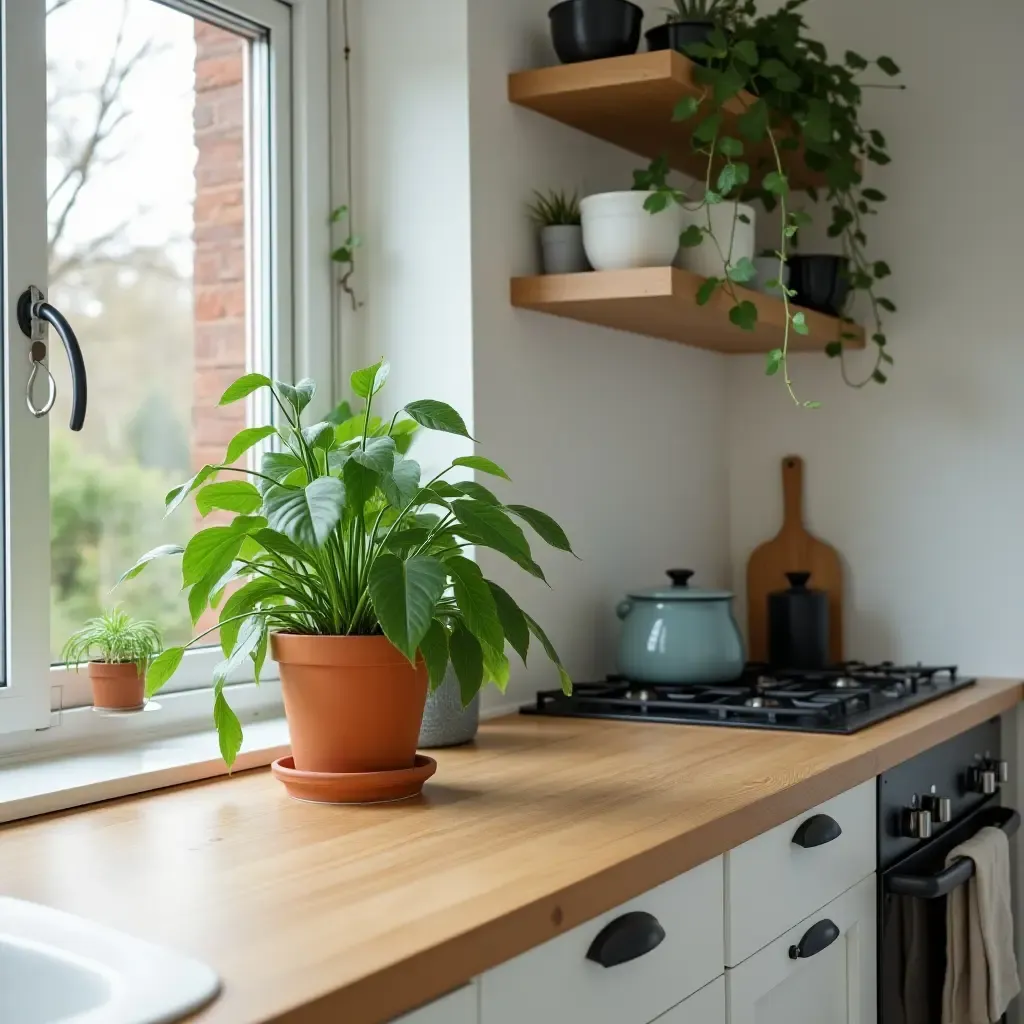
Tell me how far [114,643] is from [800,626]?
1331 millimetres

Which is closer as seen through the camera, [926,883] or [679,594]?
[926,883]

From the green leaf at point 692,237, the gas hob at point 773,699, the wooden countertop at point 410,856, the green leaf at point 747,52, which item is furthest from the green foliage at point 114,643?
the green leaf at point 747,52

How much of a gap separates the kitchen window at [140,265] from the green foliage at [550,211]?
34cm

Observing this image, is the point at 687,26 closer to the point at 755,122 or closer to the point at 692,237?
the point at 755,122

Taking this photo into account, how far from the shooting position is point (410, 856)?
1.21 metres

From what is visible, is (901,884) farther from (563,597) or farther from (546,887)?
→ (546,887)

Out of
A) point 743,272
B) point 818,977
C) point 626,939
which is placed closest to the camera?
point 626,939

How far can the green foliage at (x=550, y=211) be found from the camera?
2.16 meters

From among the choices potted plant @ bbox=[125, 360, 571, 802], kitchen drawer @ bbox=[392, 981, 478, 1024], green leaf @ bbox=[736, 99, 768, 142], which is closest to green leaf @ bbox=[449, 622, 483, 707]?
potted plant @ bbox=[125, 360, 571, 802]

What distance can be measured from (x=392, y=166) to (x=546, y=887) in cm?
132

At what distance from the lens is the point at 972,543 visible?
253cm

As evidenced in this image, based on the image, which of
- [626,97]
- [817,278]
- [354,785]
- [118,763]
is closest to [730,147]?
[626,97]

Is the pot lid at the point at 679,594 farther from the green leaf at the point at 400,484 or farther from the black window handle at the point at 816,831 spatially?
the green leaf at the point at 400,484

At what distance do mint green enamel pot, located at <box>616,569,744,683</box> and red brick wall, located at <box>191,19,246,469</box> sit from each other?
28.7 inches
